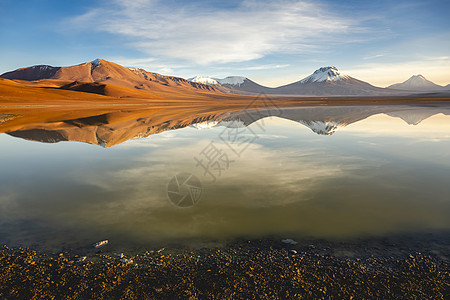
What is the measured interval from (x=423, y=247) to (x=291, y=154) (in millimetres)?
7640

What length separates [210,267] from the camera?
4.38m

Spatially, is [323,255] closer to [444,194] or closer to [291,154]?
[444,194]

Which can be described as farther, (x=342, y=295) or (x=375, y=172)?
(x=375, y=172)

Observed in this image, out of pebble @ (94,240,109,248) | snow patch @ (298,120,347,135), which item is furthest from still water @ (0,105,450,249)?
snow patch @ (298,120,347,135)

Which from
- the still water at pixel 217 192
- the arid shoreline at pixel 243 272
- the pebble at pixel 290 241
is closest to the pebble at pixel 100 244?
the still water at pixel 217 192

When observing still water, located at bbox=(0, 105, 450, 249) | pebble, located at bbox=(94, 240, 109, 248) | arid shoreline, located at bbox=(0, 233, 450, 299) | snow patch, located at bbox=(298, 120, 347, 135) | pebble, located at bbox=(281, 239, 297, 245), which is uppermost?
snow patch, located at bbox=(298, 120, 347, 135)

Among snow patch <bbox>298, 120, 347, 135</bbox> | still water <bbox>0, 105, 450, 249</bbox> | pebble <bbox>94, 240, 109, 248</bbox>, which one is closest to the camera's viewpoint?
pebble <bbox>94, 240, 109, 248</bbox>

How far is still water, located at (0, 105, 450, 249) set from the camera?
218 inches

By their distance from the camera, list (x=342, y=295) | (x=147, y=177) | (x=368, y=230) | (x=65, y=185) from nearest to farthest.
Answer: (x=342, y=295)
(x=368, y=230)
(x=65, y=185)
(x=147, y=177)

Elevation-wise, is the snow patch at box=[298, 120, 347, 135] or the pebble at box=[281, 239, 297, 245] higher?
the snow patch at box=[298, 120, 347, 135]

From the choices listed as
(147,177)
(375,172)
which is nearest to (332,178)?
(375,172)

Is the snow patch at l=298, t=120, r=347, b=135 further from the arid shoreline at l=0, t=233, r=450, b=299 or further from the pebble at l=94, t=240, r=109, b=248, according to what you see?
the pebble at l=94, t=240, r=109, b=248

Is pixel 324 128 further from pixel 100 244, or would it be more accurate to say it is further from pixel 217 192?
pixel 100 244

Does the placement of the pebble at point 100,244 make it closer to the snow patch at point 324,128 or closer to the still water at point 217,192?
the still water at point 217,192
